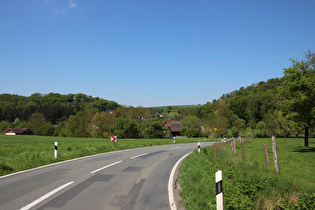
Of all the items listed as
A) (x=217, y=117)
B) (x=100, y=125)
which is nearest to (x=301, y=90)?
(x=217, y=117)

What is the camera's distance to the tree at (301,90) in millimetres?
19953

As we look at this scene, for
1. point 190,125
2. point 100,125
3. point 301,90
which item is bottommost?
point 190,125

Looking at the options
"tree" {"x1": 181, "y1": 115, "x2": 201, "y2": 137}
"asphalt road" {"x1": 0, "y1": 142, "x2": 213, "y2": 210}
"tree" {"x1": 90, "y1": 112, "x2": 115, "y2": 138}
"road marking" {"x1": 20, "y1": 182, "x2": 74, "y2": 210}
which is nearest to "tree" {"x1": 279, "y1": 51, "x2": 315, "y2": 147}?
"asphalt road" {"x1": 0, "y1": 142, "x2": 213, "y2": 210}

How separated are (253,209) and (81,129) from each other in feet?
273

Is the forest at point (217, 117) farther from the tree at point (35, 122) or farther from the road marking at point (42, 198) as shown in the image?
the road marking at point (42, 198)

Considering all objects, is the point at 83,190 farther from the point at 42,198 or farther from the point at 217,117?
the point at 217,117

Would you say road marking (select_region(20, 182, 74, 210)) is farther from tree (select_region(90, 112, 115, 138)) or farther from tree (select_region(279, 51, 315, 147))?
tree (select_region(90, 112, 115, 138))

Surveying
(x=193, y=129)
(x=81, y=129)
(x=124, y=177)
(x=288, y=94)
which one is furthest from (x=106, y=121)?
(x=124, y=177)

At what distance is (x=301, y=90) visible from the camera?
21.1m

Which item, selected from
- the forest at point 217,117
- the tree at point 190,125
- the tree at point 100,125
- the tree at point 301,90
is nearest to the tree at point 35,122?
the forest at point 217,117

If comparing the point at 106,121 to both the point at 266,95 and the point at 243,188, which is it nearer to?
the point at 266,95

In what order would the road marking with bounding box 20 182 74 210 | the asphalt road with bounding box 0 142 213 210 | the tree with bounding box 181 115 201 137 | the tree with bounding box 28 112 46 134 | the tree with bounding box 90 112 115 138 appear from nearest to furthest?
the road marking with bounding box 20 182 74 210 < the asphalt road with bounding box 0 142 213 210 < the tree with bounding box 90 112 115 138 < the tree with bounding box 181 115 201 137 < the tree with bounding box 28 112 46 134

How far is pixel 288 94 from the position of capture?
2366 centimetres

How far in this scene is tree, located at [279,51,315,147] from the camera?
65.5 ft
